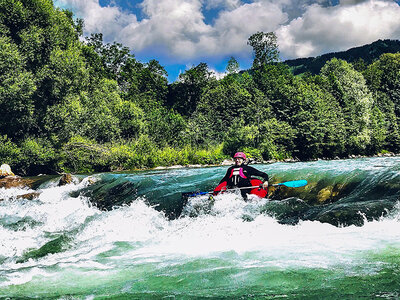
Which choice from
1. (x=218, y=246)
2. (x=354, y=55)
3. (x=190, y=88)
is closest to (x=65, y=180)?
(x=218, y=246)

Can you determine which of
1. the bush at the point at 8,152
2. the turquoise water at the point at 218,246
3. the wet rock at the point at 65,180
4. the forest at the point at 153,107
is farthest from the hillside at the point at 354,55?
the turquoise water at the point at 218,246

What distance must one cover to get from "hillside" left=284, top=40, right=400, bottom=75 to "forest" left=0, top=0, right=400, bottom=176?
57363 millimetres

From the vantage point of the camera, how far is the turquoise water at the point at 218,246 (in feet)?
11.8

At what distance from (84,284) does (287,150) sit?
119ft

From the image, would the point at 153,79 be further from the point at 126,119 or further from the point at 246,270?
the point at 246,270

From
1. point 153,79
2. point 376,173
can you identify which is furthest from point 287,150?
point 376,173

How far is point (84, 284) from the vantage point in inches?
157

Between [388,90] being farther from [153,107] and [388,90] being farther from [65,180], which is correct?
[65,180]

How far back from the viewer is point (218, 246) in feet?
17.4

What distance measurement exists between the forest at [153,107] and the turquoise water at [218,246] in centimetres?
1247

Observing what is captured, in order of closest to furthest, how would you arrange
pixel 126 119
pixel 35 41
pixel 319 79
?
pixel 35 41 → pixel 126 119 → pixel 319 79

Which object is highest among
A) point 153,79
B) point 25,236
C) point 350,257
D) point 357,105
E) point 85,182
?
point 153,79

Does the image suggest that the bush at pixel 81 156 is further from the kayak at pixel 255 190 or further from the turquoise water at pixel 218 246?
the kayak at pixel 255 190

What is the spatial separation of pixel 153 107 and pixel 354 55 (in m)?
110
